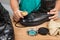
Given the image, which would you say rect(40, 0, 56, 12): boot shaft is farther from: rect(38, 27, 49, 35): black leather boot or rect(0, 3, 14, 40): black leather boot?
rect(0, 3, 14, 40): black leather boot

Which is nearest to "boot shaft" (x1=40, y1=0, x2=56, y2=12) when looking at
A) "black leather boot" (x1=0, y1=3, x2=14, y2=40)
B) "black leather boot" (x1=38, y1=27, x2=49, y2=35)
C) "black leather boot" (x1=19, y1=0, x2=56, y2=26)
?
"black leather boot" (x1=19, y1=0, x2=56, y2=26)

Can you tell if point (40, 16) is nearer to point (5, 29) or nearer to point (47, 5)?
point (47, 5)

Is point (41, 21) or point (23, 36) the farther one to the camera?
point (41, 21)

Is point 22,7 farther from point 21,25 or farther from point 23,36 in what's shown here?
point 23,36

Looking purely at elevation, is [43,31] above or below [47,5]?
below

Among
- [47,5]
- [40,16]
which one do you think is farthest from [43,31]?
[47,5]

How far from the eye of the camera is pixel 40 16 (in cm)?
114

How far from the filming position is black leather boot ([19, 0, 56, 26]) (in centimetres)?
111

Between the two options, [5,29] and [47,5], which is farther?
[47,5]

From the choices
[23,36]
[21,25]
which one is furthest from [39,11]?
[23,36]

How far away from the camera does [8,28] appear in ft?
3.14

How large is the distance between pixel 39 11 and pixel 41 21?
0.46 ft

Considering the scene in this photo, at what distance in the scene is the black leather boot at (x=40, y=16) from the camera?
1107 mm

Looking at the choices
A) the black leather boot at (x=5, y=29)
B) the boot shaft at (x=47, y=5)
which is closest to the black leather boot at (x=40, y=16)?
the boot shaft at (x=47, y=5)
